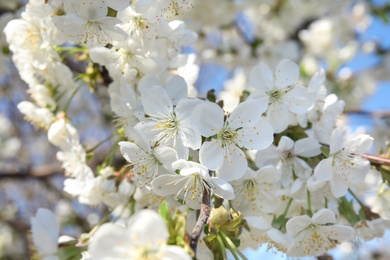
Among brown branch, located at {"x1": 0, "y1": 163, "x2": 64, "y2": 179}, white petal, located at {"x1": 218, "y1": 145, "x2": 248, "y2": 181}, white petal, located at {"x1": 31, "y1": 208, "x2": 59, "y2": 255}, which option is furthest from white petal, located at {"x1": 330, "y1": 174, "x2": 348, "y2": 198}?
brown branch, located at {"x1": 0, "y1": 163, "x2": 64, "y2": 179}

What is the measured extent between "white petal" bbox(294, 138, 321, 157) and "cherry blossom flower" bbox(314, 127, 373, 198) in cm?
4

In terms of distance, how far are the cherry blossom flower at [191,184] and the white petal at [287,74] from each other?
47 cm

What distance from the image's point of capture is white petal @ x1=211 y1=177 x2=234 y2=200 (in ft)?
3.33

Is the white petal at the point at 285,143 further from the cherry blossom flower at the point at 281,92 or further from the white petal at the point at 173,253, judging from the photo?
the white petal at the point at 173,253

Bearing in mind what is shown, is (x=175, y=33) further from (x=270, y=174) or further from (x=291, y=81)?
(x=270, y=174)

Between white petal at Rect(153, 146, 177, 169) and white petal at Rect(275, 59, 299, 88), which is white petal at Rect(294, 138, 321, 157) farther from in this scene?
white petal at Rect(153, 146, 177, 169)

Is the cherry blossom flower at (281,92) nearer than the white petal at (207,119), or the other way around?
the white petal at (207,119)

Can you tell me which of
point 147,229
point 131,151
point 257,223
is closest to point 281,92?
point 257,223

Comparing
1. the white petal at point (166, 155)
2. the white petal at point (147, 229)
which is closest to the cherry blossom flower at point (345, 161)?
the white petal at point (166, 155)

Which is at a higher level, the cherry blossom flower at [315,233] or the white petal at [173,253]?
the white petal at [173,253]

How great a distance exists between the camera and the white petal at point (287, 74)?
1.37 m

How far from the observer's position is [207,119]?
1075mm

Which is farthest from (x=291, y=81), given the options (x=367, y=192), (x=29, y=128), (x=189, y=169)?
(x=29, y=128)

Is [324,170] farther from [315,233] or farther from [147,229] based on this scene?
[147,229]
